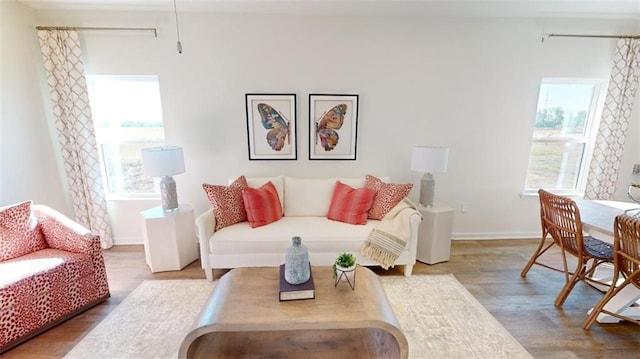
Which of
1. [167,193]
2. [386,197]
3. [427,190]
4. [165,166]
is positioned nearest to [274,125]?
[165,166]

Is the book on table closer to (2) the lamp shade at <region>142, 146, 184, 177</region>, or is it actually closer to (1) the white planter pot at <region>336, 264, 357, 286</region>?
(1) the white planter pot at <region>336, 264, 357, 286</region>

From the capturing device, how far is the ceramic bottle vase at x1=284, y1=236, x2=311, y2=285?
5.71 feet

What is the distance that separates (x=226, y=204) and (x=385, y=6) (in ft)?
8.37

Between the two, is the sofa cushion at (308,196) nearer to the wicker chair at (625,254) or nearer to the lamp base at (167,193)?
the lamp base at (167,193)

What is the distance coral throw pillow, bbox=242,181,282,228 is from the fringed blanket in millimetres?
964

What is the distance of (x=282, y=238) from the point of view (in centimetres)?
257

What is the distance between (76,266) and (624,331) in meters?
4.04

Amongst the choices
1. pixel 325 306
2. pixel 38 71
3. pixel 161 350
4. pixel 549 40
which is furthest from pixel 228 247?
pixel 549 40

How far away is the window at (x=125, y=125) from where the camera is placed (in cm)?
314

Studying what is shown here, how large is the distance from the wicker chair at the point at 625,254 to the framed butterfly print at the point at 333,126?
2.25 m

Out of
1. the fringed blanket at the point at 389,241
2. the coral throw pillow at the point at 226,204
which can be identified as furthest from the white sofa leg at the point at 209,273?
the fringed blanket at the point at 389,241

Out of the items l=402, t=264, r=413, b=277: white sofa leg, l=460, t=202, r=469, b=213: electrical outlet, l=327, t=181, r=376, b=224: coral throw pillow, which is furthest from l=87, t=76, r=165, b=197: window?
l=460, t=202, r=469, b=213: electrical outlet

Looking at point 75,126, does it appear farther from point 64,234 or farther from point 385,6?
point 385,6

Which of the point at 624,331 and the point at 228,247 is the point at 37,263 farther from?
the point at 624,331
